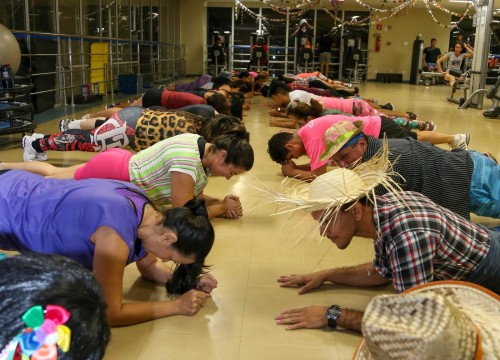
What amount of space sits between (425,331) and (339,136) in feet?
8.24

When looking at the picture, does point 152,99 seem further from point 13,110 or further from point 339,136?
point 339,136

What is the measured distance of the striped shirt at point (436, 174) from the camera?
2.91 m

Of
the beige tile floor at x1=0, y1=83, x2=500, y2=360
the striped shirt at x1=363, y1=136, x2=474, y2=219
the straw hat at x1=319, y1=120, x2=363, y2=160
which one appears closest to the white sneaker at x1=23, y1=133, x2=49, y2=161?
the beige tile floor at x1=0, y1=83, x2=500, y2=360

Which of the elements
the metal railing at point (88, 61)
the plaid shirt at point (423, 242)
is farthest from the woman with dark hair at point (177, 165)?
the metal railing at point (88, 61)

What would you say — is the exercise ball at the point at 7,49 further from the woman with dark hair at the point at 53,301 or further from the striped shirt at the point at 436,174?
the woman with dark hair at the point at 53,301

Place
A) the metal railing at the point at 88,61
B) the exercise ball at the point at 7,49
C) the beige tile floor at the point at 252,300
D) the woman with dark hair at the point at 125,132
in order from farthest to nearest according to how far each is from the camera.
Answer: the metal railing at the point at 88,61, the exercise ball at the point at 7,49, the woman with dark hair at the point at 125,132, the beige tile floor at the point at 252,300

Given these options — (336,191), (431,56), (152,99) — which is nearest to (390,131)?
(152,99)

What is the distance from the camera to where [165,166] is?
2.93 metres

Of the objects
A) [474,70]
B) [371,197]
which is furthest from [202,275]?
[474,70]

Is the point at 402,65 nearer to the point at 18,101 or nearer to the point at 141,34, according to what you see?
the point at 141,34

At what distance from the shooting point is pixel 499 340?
99cm

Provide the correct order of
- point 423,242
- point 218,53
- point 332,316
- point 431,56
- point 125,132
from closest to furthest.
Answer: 1. point 423,242
2. point 332,316
3. point 125,132
4. point 218,53
5. point 431,56

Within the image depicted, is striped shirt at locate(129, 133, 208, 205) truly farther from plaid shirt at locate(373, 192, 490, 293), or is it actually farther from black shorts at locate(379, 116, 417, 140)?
black shorts at locate(379, 116, 417, 140)

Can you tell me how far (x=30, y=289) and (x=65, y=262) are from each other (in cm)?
9
